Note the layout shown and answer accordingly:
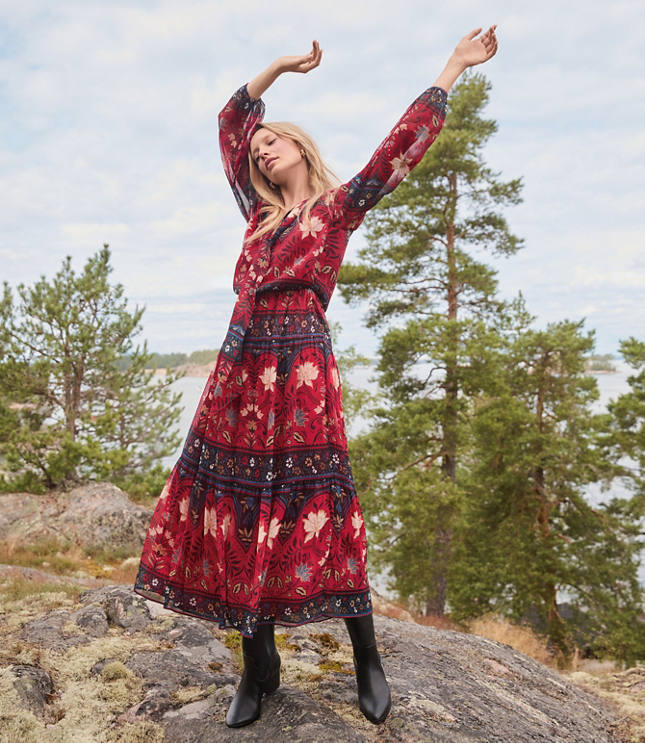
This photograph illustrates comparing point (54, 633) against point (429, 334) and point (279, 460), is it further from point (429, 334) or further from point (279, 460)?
point (429, 334)

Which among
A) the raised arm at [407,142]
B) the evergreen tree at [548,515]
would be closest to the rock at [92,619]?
the raised arm at [407,142]

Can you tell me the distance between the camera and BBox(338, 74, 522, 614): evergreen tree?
10609 mm

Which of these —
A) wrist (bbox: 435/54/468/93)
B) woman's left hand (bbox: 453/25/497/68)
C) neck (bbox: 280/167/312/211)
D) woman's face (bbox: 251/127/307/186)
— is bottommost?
neck (bbox: 280/167/312/211)

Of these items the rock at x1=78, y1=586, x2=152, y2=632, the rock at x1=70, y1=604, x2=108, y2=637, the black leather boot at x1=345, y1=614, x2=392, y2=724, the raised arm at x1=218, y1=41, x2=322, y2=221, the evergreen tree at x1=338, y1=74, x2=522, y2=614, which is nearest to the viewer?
the black leather boot at x1=345, y1=614, x2=392, y2=724

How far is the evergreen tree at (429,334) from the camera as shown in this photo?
34.8 feet

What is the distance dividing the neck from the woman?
0.05 m

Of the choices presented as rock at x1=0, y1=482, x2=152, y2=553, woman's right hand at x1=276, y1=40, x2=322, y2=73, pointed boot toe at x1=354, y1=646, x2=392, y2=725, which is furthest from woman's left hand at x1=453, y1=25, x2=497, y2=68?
rock at x1=0, y1=482, x2=152, y2=553

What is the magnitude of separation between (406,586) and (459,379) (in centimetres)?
→ 409

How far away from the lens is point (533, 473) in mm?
12875

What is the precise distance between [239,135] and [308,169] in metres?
0.43

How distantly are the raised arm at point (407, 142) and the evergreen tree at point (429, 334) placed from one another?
26.3 ft

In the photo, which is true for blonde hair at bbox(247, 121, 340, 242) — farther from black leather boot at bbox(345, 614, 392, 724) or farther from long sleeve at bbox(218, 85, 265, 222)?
black leather boot at bbox(345, 614, 392, 724)

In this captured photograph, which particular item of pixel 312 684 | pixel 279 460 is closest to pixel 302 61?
pixel 279 460

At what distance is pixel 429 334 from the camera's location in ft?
35.6
